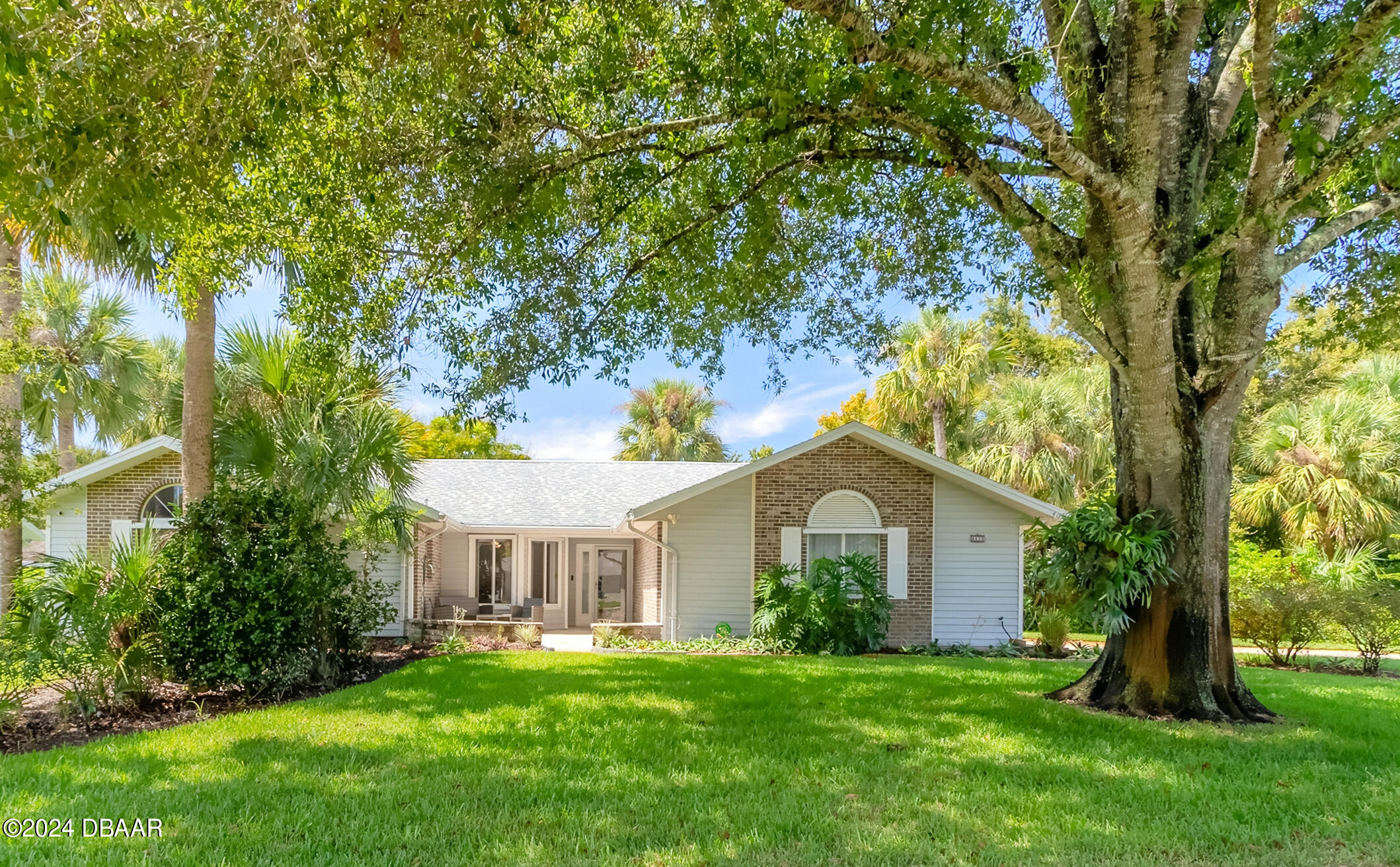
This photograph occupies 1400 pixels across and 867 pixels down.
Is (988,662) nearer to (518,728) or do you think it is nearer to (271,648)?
(518,728)

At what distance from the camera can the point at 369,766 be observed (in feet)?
20.8

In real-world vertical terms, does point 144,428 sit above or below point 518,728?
above

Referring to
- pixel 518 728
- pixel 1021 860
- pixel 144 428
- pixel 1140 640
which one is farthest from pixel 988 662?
pixel 144 428

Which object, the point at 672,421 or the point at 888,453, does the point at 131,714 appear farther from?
the point at 672,421

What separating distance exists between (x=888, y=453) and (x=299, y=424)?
1012cm

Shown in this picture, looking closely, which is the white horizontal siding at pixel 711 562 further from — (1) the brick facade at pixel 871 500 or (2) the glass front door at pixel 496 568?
(2) the glass front door at pixel 496 568

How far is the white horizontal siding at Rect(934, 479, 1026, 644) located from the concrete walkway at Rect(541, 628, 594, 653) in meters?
6.75

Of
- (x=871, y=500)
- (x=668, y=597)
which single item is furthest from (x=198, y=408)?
(x=871, y=500)

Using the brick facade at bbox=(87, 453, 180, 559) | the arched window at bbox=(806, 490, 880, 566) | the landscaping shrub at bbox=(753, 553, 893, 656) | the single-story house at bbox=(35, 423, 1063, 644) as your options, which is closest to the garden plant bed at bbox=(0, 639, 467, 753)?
the single-story house at bbox=(35, 423, 1063, 644)

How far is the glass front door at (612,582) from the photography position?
2033 cm

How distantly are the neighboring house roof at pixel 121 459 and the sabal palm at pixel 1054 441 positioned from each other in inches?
724

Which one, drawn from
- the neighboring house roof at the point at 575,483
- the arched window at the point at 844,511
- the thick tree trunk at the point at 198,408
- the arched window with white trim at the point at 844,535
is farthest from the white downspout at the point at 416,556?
the arched window at the point at 844,511

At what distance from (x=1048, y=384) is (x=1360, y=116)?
49.0 ft

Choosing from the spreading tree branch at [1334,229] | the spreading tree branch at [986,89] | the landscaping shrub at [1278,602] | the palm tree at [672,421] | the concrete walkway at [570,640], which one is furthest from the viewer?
the palm tree at [672,421]
